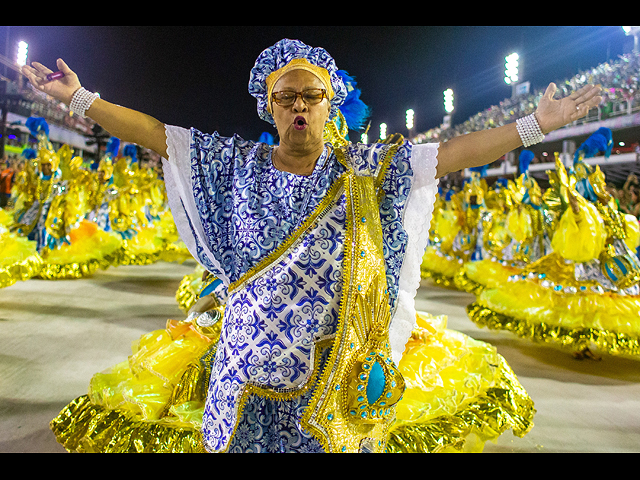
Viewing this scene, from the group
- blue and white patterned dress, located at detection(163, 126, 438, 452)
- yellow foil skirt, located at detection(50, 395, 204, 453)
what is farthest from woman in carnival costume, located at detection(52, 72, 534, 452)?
blue and white patterned dress, located at detection(163, 126, 438, 452)

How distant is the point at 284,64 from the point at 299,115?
0.52ft

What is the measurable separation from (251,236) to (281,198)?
123 mm

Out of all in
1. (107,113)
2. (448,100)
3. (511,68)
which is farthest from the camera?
(448,100)

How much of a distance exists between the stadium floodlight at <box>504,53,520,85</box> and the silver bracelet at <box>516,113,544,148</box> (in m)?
7.28

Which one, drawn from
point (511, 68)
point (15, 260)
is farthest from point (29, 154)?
point (511, 68)

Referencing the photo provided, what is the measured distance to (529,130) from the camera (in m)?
1.09

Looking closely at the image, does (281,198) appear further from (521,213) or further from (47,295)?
(47,295)

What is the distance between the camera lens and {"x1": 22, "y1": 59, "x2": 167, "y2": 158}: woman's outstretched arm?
3.77 ft

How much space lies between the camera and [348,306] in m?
1.04

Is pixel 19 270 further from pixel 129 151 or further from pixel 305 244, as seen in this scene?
pixel 305 244

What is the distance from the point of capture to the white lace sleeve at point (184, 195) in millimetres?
1189

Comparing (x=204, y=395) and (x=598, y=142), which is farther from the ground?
(x=598, y=142)

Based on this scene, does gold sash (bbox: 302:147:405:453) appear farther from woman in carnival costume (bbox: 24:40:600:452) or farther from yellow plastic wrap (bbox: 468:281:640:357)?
yellow plastic wrap (bbox: 468:281:640:357)

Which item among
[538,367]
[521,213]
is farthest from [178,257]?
[538,367]
